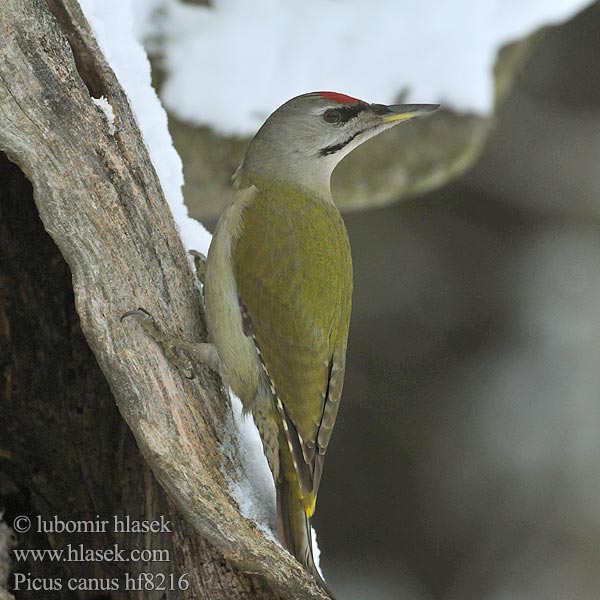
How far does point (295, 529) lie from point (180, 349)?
1.80ft

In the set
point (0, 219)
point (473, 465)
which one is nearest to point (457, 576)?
point (473, 465)

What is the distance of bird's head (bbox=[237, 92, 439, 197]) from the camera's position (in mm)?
3477

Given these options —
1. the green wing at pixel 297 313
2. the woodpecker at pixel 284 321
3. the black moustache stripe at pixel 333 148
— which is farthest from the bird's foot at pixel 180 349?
the black moustache stripe at pixel 333 148

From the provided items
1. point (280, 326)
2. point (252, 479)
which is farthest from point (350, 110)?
point (252, 479)

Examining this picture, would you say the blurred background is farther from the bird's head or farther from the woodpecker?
the woodpecker

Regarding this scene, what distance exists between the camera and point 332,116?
3510 millimetres

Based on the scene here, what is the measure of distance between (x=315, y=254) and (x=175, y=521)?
0.94 metres

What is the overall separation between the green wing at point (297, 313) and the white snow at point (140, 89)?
232 millimetres

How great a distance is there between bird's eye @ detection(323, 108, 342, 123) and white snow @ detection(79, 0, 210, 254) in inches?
20.9

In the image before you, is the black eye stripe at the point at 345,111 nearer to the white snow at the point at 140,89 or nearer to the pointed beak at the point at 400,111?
the pointed beak at the point at 400,111

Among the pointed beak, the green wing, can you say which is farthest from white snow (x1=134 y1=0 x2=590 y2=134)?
the green wing

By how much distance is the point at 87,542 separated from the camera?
9.54 ft

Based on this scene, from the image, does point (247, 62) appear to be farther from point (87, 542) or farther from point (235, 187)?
point (87, 542)

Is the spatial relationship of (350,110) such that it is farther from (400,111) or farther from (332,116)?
(400,111)
